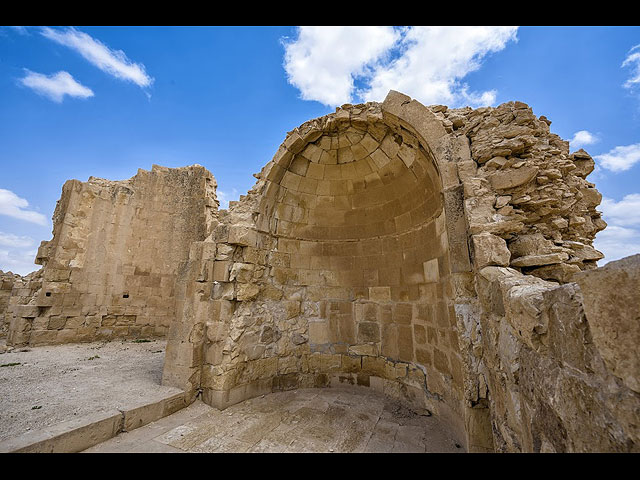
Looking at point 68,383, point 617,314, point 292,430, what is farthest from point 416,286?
point 68,383

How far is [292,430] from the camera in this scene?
3.29 metres

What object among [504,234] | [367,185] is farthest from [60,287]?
[504,234]

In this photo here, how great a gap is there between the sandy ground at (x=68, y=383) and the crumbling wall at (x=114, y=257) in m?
0.99

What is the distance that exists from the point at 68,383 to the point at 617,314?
5978 millimetres

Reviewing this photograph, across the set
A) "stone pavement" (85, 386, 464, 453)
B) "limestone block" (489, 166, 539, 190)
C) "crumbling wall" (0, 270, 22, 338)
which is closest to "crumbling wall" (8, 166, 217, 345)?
"crumbling wall" (0, 270, 22, 338)

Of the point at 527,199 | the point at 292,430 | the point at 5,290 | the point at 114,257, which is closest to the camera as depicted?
the point at 527,199

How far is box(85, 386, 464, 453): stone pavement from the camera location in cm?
292

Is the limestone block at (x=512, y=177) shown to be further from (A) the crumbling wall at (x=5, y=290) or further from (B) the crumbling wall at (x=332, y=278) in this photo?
(A) the crumbling wall at (x=5, y=290)

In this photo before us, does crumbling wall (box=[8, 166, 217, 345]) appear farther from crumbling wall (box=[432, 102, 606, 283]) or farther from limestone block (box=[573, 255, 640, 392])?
limestone block (box=[573, 255, 640, 392])

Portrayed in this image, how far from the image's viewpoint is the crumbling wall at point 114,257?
7.15 meters

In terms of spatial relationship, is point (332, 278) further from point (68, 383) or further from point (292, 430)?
point (68, 383)

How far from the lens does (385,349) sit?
4.71 metres

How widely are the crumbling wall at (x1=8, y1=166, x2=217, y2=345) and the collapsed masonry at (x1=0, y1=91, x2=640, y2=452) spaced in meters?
0.07
